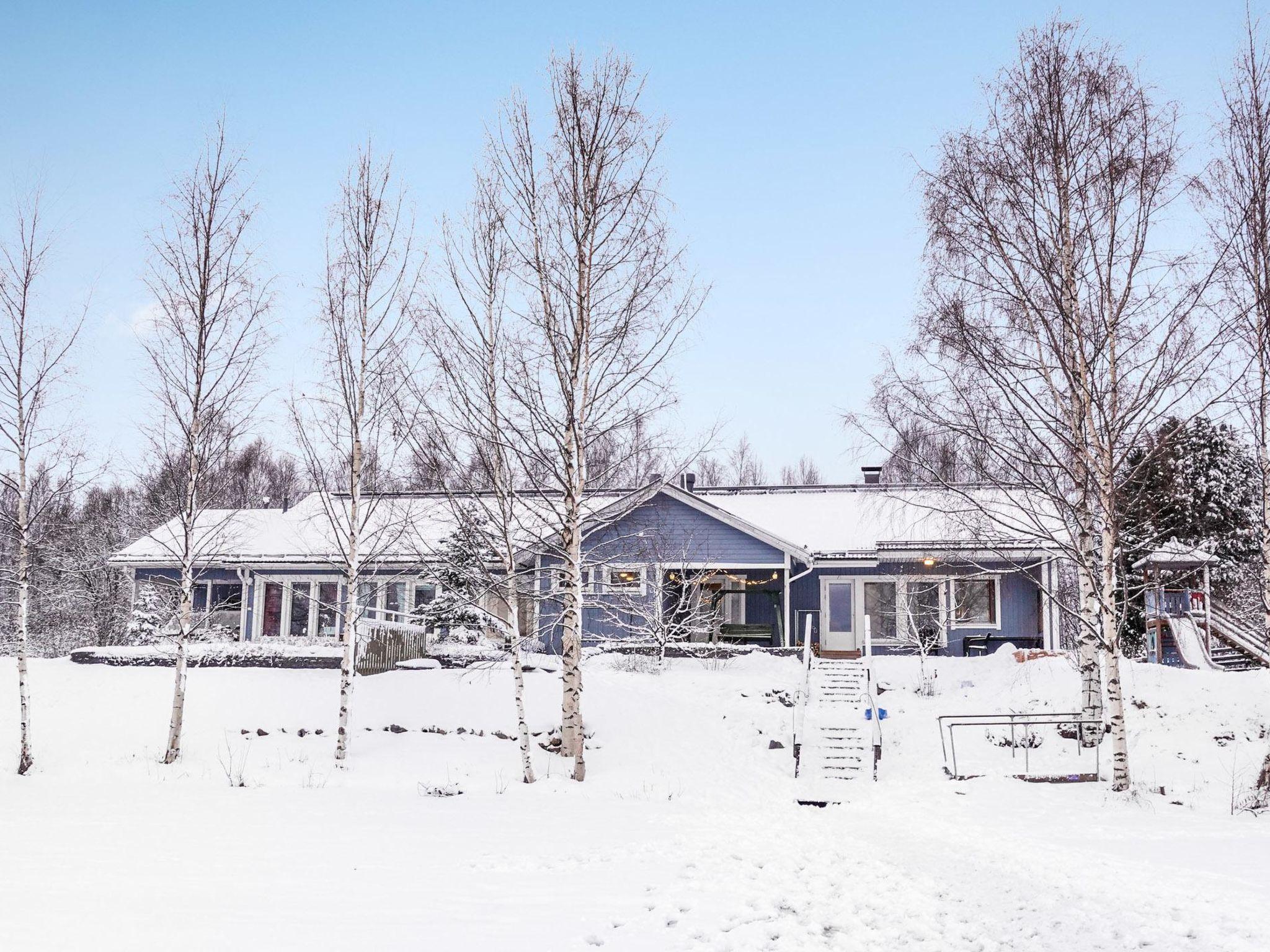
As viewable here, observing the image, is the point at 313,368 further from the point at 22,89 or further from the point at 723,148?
the point at 723,148

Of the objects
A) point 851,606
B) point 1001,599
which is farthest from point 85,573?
point 1001,599

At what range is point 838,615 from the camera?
27250mm

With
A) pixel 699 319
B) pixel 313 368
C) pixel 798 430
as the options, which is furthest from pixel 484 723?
pixel 798 430

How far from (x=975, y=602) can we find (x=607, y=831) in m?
18.8

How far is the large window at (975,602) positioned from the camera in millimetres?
26203

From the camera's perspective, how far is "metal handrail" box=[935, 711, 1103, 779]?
1409 cm

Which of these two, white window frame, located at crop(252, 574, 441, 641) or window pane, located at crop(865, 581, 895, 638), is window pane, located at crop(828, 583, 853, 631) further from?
white window frame, located at crop(252, 574, 441, 641)

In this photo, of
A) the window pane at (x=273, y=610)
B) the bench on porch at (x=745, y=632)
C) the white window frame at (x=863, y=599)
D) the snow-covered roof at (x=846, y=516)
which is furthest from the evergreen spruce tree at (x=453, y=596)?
the white window frame at (x=863, y=599)

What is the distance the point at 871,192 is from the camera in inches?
802

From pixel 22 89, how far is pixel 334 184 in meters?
4.85

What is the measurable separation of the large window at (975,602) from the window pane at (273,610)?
20.4 meters

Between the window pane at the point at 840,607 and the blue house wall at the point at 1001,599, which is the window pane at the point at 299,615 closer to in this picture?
the blue house wall at the point at 1001,599

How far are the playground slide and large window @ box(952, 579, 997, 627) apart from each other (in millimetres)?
5212

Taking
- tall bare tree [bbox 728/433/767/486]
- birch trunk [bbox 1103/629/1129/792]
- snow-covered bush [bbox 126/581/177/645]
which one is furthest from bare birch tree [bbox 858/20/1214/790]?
tall bare tree [bbox 728/433/767/486]
